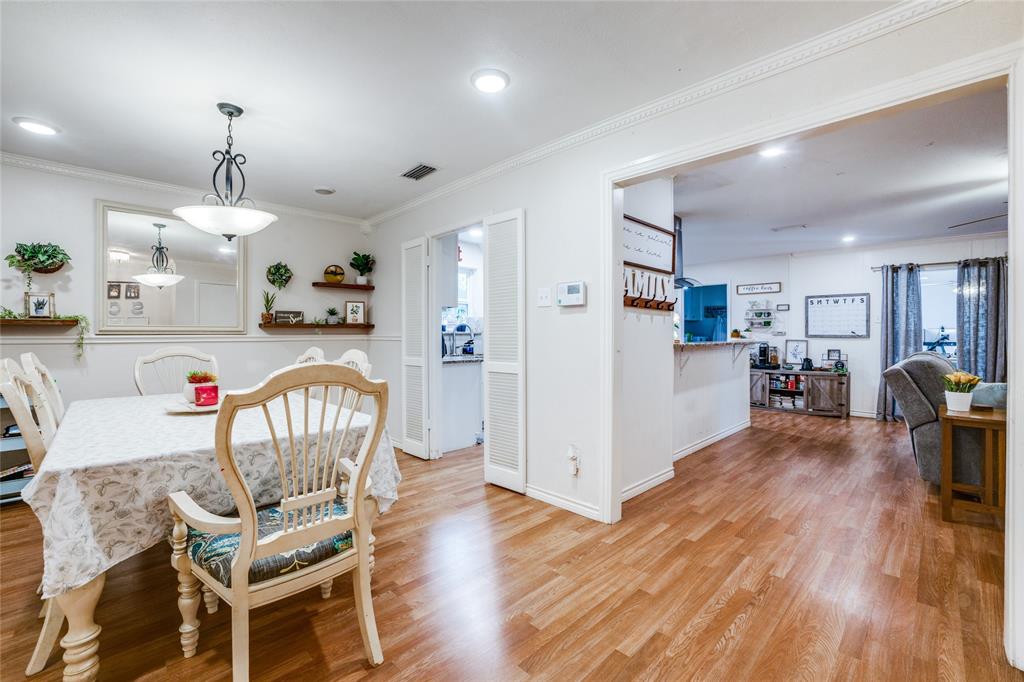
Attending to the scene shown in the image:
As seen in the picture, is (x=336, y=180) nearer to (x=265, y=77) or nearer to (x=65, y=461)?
(x=265, y=77)

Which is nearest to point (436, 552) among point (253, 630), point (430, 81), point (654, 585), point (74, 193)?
point (253, 630)

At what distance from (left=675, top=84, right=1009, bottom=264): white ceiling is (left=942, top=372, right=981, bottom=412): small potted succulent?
1.60 meters

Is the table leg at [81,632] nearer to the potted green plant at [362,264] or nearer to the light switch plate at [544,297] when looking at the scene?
the light switch plate at [544,297]

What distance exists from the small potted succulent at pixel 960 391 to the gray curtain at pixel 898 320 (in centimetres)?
381

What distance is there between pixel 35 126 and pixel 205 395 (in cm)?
219

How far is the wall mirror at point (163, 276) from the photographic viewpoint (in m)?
3.59

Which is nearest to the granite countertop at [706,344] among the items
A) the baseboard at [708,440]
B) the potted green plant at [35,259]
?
the baseboard at [708,440]

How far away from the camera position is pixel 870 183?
3.89 m

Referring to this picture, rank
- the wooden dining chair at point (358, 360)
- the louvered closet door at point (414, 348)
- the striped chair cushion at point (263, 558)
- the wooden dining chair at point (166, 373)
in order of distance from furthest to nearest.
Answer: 1. the louvered closet door at point (414, 348)
2. the wooden dining chair at point (166, 373)
3. the wooden dining chair at point (358, 360)
4. the striped chair cushion at point (263, 558)

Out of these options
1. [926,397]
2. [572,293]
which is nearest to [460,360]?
[572,293]

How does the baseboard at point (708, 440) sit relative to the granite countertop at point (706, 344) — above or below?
below

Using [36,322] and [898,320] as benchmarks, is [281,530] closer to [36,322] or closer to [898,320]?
[36,322]

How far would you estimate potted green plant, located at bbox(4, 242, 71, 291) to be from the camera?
10.5 ft

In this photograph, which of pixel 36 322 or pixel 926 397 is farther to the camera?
pixel 926 397
